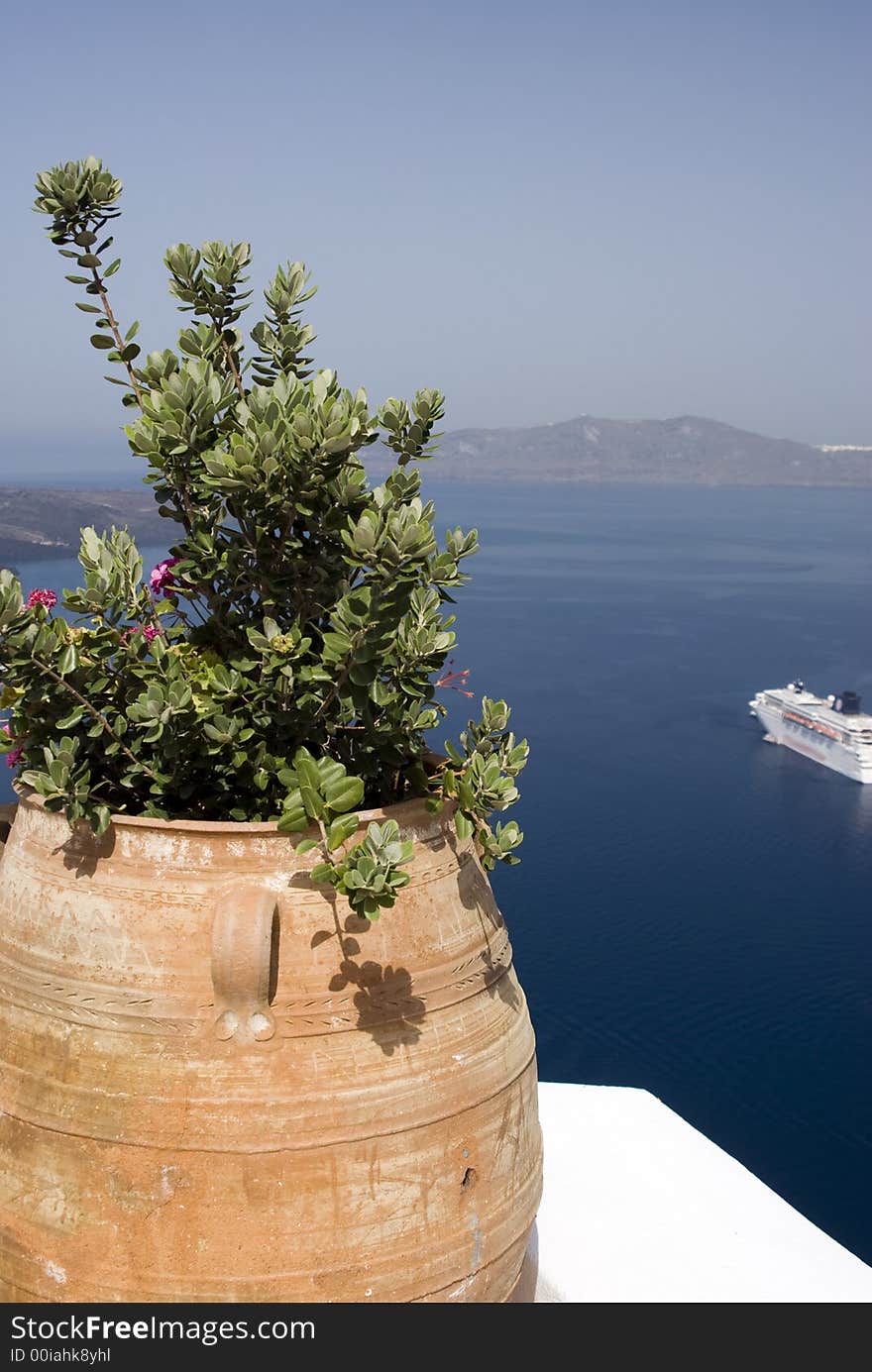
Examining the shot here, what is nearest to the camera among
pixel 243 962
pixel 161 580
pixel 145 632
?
pixel 243 962

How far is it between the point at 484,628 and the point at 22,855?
228ft

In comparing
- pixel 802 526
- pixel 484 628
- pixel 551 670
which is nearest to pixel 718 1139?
pixel 551 670

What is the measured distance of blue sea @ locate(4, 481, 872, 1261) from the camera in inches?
1104

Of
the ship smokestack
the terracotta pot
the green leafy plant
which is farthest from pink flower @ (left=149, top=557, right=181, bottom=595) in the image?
the ship smokestack

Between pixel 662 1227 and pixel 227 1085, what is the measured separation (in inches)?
156

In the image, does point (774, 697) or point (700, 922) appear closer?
point (700, 922)

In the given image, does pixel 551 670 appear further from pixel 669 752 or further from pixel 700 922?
pixel 700 922

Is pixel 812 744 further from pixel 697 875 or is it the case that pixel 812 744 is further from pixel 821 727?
pixel 697 875

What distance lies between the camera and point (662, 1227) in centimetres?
621

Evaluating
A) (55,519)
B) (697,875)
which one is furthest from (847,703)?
(55,519)

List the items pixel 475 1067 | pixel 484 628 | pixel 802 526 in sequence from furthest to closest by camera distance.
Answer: pixel 802 526 < pixel 484 628 < pixel 475 1067

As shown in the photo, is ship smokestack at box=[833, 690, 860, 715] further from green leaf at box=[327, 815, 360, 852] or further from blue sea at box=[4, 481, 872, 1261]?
green leaf at box=[327, 815, 360, 852]

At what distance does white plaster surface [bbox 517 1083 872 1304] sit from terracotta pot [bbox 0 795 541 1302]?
7.42 feet
